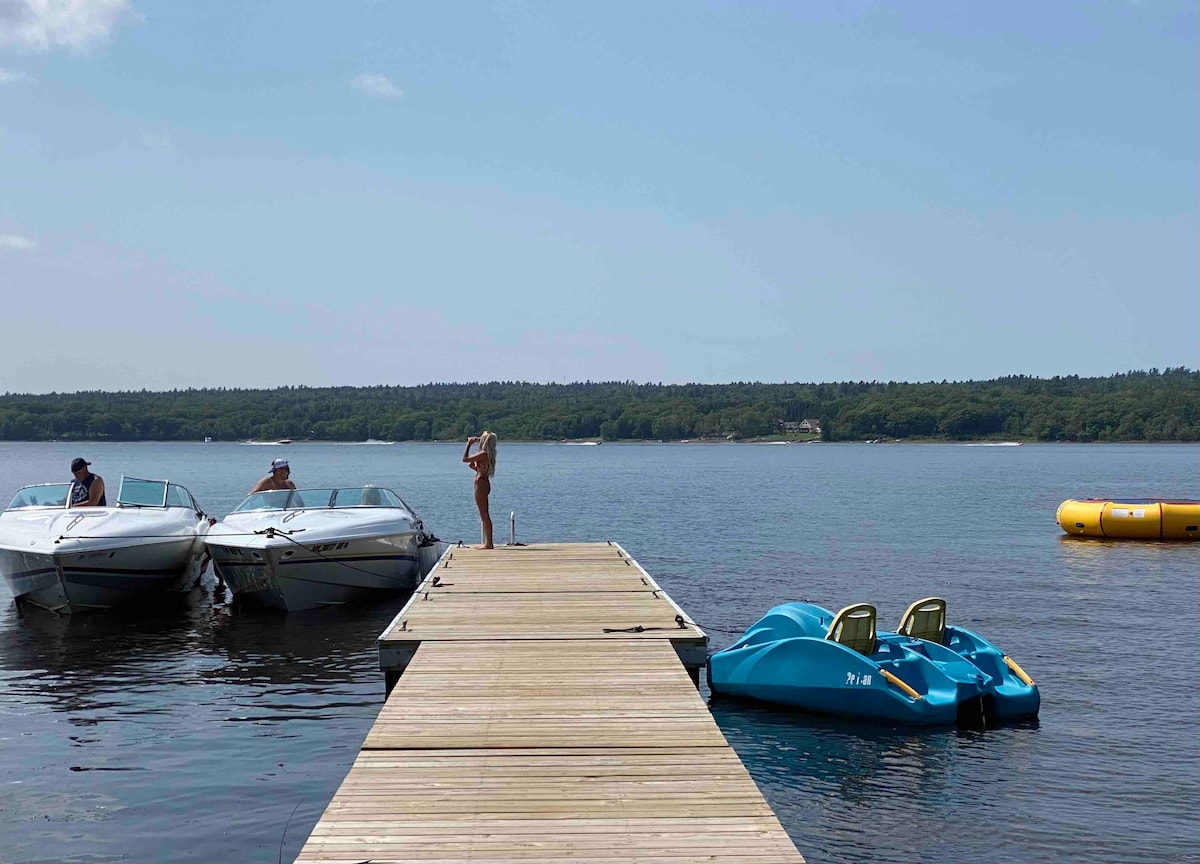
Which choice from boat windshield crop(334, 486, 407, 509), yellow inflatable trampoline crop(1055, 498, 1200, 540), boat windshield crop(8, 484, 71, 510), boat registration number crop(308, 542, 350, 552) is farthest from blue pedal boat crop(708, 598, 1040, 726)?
yellow inflatable trampoline crop(1055, 498, 1200, 540)

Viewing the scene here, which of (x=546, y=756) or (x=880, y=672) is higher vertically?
(x=546, y=756)

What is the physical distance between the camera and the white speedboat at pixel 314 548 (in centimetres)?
1823

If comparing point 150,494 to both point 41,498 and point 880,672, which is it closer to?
point 41,498

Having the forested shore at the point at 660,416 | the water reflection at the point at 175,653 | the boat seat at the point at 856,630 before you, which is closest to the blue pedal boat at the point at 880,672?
the boat seat at the point at 856,630

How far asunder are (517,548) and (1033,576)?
12.7 metres

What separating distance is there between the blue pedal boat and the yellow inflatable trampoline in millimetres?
23847

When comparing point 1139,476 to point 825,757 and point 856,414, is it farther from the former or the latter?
point 856,414

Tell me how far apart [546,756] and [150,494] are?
15.0 metres

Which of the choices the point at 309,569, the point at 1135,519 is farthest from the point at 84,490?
the point at 1135,519

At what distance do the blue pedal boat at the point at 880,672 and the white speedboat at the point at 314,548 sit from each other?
25.9ft

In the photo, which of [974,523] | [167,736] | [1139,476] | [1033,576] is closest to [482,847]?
[167,736]

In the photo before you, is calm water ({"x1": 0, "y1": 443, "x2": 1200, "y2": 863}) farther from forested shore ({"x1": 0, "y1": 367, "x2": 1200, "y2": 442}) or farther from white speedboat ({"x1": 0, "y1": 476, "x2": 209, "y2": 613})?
forested shore ({"x1": 0, "y1": 367, "x2": 1200, "y2": 442})

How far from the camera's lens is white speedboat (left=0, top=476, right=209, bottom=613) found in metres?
17.8

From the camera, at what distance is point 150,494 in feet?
67.7
